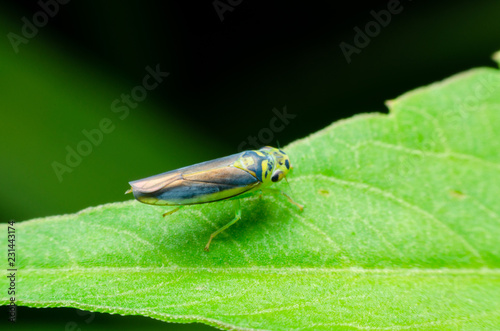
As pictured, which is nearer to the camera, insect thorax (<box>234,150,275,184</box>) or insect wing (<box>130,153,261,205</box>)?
insect wing (<box>130,153,261,205</box>)

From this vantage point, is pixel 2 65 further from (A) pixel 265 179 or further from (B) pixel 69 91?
(A) pixel 265 179

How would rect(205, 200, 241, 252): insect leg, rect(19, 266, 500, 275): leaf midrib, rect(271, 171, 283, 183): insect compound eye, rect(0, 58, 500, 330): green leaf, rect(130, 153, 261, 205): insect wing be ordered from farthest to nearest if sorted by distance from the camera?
rect(271, 171, 283, 183): insect compound eye → rect(130, 153, 261, 205): insect wing → rect(205, 200, 241, 252): insect leg → rect(19, 266, 500, 275): leaf midrib → rect(0, 58, 500, 330): green leaf

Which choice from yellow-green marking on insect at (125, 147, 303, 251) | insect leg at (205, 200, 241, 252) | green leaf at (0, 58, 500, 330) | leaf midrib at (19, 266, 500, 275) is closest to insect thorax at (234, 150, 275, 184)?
yellow-green marking on insect at (125, 147, 303, 251)

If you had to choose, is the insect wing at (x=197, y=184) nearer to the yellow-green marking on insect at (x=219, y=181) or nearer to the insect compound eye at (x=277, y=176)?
the yellow-green marking on insect at (x=219, y=181)

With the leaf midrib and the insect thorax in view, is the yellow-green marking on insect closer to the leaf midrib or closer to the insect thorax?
the insect thorax

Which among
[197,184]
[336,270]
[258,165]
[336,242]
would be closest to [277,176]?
[258,165]

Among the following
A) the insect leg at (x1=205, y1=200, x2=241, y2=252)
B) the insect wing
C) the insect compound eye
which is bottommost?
the insect leg at (x1=205, y1=200, x2=241, y2=252)

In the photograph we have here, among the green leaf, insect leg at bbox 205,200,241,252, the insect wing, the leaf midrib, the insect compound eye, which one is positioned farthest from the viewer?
the insect compound eye
